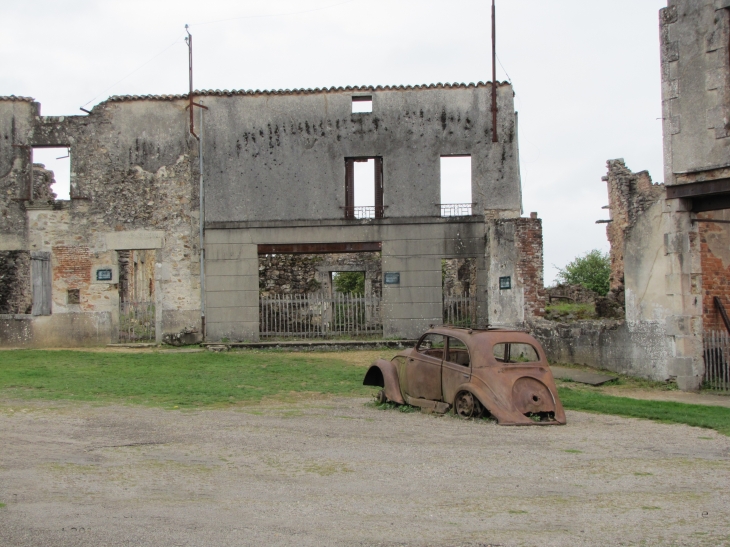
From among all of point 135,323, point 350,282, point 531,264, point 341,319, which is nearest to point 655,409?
point 531,264

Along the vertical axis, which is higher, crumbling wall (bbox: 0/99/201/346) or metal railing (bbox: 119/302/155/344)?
crumbling wall (bbox: 0/99/201/346)

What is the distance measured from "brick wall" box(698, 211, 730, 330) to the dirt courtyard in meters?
5.99

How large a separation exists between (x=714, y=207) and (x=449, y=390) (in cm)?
669

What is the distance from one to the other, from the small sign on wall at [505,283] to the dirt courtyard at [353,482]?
9.54 meters

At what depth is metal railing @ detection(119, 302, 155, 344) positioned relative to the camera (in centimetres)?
2275

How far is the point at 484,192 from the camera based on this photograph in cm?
2194

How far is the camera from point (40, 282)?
22.1 meters

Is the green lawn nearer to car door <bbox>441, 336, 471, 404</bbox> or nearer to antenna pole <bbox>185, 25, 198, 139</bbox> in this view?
car door <bbox>441, 336, 471, 404</bbox>

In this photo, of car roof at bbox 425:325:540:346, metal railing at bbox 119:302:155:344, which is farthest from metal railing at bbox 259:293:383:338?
car roof at bbox 425:325:540:346

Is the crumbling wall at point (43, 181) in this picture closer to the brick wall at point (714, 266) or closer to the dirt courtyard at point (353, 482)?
the dirt courtyard at point (353, 482)

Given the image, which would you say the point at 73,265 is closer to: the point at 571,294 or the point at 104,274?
the point at 104,274

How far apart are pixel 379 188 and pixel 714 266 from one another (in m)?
9.64

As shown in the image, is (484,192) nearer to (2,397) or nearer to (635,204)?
(635,204)

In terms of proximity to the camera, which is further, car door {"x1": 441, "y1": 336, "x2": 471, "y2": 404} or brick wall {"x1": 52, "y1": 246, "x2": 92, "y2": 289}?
brick wall {"x1": 52, "y1": 246, "x2": 92, "y2": 289}
